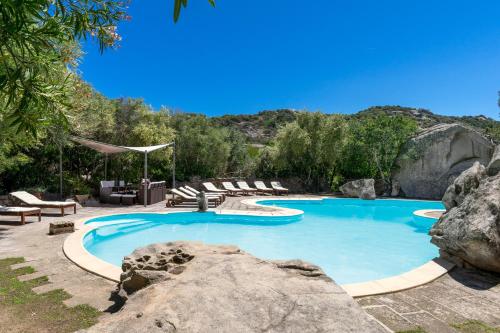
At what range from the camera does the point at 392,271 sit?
6.04 meters

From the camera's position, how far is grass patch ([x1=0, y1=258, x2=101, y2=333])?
2.74 m

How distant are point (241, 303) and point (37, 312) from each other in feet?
7.79

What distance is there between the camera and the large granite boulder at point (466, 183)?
618cm

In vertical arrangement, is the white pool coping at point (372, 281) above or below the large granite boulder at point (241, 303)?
below

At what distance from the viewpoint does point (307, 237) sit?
876 cm

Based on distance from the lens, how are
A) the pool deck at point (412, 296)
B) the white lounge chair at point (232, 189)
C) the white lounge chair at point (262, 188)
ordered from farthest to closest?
the white lounge chair at point (262, 188)
the white lounge chair at point (232, 189)
the pool deck at point (412, 296)

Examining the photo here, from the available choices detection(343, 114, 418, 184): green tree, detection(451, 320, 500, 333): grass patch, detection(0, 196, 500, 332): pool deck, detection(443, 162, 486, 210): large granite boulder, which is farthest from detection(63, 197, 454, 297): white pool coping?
detection(343, 114, 418, 184): green tree

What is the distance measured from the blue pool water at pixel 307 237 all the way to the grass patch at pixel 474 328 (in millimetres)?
2610

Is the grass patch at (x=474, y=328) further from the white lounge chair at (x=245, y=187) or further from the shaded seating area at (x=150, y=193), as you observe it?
the white lounge chair at (x=245, y=187)

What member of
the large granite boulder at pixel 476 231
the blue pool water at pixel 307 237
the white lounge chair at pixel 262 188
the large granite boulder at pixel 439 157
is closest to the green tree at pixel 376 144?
the large granite boulder at pixel 439 157

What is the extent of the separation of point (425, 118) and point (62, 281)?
49.1 m

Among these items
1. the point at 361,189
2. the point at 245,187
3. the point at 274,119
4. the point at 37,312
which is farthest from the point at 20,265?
the point at 274,119

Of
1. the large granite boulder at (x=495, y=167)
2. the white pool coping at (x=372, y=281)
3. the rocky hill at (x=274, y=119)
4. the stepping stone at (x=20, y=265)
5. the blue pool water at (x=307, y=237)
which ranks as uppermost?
the rocky hill at (x=274, y=119)

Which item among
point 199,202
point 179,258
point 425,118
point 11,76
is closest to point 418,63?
point 199,202
